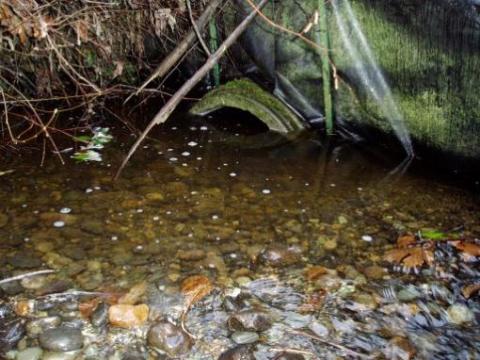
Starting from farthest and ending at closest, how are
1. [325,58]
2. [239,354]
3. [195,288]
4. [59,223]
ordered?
[325,58] → [59,223] → [195,288] → [239,354]

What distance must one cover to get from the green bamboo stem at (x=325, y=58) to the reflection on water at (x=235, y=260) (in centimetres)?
49

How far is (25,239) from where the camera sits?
326 centimetres

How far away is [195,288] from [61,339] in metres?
0.78

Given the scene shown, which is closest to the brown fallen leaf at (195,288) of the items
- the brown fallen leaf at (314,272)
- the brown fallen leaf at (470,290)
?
the brown fallen leaf at (314,272)

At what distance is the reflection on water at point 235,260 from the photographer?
253 centimetres

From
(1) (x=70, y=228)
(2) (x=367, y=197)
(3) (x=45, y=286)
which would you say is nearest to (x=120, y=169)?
(1) (x=70, y=228)

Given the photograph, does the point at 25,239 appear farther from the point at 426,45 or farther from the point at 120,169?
the point at 426,45

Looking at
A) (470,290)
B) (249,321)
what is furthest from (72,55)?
(470,290)

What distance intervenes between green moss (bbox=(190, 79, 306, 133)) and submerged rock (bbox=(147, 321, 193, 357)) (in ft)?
9.42

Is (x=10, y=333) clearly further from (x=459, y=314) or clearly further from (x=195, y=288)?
(x=459, y=314)

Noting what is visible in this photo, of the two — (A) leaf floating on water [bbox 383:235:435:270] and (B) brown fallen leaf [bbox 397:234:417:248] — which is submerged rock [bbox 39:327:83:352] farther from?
(B) brown fallen leaf [bbox 397:234:417:248]

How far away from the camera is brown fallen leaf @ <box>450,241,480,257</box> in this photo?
10.3 feet

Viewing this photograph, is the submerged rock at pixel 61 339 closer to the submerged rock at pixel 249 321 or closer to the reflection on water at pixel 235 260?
the reflection on water at pixel 235 260

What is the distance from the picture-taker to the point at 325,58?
14.3 feet
